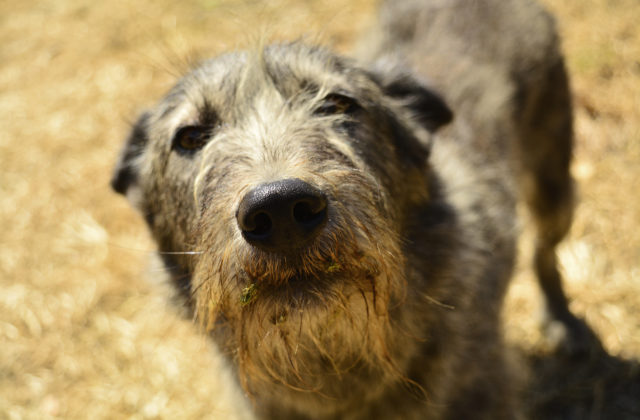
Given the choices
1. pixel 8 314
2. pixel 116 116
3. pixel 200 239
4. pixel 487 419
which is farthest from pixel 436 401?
pixel 116 116

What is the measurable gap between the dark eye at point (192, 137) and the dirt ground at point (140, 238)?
0.58 m

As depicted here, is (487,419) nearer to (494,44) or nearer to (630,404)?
(630,404)

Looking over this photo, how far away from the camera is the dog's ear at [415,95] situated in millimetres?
3221

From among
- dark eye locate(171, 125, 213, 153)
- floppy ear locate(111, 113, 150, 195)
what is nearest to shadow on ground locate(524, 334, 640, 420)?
dark eye locate(171, 125, 213, 153)

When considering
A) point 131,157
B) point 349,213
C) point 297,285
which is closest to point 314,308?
point 297,285

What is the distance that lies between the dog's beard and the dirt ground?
2.34 feet

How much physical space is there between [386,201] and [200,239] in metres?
0.81

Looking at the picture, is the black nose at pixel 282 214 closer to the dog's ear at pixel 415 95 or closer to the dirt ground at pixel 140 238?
the dirt ground at pixel 140 238

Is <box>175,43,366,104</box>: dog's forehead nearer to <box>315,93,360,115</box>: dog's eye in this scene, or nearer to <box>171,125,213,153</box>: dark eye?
<box>315,93,360,115</box>: dog's eye

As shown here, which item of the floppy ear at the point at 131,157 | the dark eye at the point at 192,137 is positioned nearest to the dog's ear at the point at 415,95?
the dark eye at the point at 192,137

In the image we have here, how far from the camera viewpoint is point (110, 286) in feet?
17.2

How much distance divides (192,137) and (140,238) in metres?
3.17

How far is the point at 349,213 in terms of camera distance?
1.98 metres

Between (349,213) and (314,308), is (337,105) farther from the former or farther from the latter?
(314,308)
